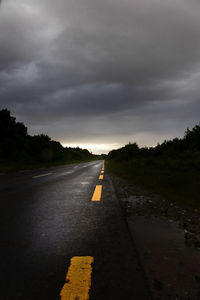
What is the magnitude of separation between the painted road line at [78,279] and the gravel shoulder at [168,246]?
565mm

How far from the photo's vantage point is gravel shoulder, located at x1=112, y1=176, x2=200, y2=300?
166 centimetres

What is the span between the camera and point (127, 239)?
2.67 metres

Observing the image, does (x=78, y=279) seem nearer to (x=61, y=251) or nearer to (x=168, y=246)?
(x=61, y=251)

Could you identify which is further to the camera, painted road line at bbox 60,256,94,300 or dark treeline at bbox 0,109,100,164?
dark treeline at bbox 0,109,100,164

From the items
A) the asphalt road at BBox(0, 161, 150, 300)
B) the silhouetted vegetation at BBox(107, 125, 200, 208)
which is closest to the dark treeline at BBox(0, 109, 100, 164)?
the silhouetted vegetation at BBox(107, 125, 200, 208)

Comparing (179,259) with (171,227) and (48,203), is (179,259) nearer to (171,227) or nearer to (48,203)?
(171,227)

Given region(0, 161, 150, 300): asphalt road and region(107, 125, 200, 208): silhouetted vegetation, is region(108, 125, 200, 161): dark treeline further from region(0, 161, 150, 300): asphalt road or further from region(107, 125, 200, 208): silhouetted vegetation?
region(0, 161, 150, 300): asphalt road

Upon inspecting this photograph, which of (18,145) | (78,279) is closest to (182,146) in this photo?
(18,145)

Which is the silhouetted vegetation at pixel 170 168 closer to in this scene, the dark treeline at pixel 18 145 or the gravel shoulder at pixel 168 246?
the gravel shoulder at pixel 168 246

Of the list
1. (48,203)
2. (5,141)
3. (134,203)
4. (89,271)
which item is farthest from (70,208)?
→ (5,141)

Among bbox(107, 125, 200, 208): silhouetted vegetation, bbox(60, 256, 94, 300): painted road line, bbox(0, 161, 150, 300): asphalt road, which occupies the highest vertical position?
bbox(107, 125, 200, 208): silhouetted vegetation

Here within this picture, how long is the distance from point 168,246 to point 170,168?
13.6 m

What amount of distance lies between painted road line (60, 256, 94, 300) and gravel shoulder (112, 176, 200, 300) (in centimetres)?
56

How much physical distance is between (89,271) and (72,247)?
60 centimetres
